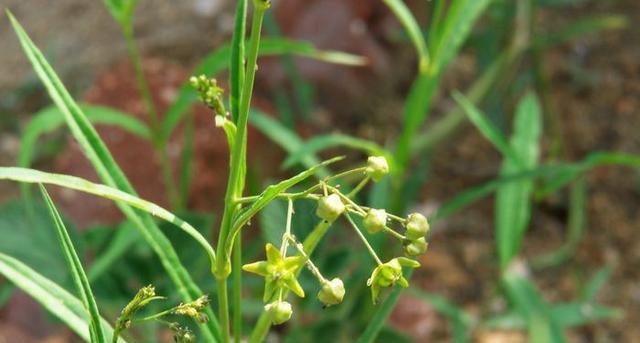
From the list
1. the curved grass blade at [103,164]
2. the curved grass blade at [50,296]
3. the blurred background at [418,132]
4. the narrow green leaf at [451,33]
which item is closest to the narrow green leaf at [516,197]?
the blurred background at [418,132]

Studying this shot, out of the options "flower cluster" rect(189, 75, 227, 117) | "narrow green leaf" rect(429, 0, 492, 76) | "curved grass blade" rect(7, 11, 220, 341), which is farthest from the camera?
"narrow green leaf" rect(429, 0, 492, 76)

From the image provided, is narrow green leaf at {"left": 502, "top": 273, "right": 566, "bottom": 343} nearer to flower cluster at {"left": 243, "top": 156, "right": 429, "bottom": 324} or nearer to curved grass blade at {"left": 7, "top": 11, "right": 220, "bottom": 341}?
curved grass blade at {"left": 7, "top": 11, "right": 220, "bottom": 341}

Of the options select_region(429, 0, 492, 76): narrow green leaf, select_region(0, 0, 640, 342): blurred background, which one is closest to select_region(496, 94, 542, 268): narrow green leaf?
select_region(0, 0, 640, 342): blurred background

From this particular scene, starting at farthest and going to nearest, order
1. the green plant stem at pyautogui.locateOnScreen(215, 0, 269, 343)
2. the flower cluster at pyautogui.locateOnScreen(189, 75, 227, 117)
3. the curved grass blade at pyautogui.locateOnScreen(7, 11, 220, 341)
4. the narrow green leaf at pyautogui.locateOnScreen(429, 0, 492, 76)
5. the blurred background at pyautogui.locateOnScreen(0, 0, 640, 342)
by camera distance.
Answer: the blurred background at pyautogui.locateOnScreen(0, 0, 640, 342) → the narrow green leaf at pyautogui.locateOnScreen(429, 0, 492, 76) → the curved grass blade at pyautogui.locateOnScreen(7, 11, 220, 341) → the flower cluster at pyautogui.locateOnScreen(189, 75, 227, 117) → the green plant stem at pyautogui.locateOnScreen(215, 0, 269, 343)

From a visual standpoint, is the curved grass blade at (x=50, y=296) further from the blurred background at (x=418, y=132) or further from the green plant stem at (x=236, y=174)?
the blurred background at (x=418, y=132)

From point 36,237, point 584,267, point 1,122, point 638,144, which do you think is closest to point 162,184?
point 36,237

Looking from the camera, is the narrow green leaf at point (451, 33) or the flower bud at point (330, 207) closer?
the flower bud at point (330, 207)
